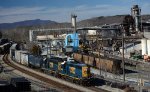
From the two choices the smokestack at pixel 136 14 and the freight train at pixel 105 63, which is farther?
the smokestack at pixel 136 14

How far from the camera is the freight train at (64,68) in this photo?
4316cm

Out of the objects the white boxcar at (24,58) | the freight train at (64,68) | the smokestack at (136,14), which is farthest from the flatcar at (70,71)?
the smokestack at (136,14)

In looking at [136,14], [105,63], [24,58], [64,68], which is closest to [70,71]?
[64,68]

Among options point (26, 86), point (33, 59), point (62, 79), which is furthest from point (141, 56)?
point (26, 86)

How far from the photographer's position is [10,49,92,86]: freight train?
4316 cm

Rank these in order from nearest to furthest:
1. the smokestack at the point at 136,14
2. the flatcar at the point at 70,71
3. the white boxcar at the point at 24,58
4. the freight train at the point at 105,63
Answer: the flatcar at the point at 70,71
the freight train at the point at 105,63
the white boxcar at the point at 24,58
the smokestack at the point at 136,14

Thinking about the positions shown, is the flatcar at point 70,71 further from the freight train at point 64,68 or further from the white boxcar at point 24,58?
the white boxcar at point 24,58

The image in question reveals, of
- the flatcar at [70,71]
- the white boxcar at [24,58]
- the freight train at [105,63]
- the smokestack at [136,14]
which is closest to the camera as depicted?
the flatcar at [70,71]

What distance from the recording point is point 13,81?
1359 inches

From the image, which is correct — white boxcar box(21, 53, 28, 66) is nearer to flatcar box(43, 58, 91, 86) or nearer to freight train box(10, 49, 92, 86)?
freight train box(10, 49, 92, 86)

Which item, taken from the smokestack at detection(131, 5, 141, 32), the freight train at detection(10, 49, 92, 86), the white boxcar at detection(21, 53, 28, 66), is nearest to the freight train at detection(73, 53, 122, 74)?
the freight train at detection(10, 49, 92, 86)

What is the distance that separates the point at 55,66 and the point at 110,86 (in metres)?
13.8

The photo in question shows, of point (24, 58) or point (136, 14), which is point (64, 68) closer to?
point (24, 58)

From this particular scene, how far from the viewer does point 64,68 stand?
159 feet
